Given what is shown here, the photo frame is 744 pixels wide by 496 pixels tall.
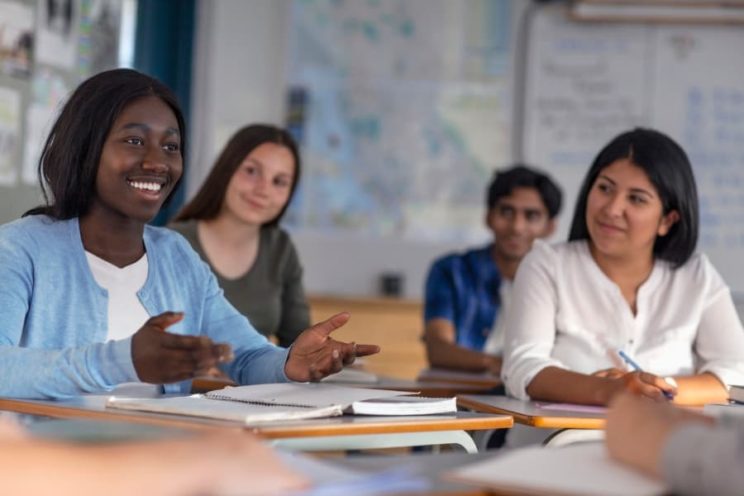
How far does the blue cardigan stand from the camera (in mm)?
1978

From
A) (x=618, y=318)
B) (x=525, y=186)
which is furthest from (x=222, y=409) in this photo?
(x=525, y=186)

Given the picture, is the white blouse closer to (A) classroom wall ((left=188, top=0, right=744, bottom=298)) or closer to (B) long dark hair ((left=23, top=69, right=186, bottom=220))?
(B) long dark hair ((left=23, top=69, right=186, bottom=220))

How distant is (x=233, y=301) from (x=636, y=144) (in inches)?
54.9

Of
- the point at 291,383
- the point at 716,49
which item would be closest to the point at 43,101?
the point at 291,383

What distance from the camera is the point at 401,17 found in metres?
6.05

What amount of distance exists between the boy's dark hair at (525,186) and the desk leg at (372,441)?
246cm

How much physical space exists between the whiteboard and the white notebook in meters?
4.53

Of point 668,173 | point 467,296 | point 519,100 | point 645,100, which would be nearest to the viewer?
point 668,173

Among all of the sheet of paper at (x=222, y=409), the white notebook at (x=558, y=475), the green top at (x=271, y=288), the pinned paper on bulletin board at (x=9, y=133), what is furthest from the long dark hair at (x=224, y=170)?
the white notebook at (x=558, y=475)

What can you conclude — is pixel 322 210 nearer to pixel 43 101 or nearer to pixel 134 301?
pixel 43 101

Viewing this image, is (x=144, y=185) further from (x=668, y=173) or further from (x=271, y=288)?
(x=271, y=288)

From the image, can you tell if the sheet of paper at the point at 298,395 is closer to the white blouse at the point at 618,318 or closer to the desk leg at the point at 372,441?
the desk leg at the point at 372,441

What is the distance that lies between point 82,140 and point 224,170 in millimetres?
1515

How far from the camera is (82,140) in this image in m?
2.33
